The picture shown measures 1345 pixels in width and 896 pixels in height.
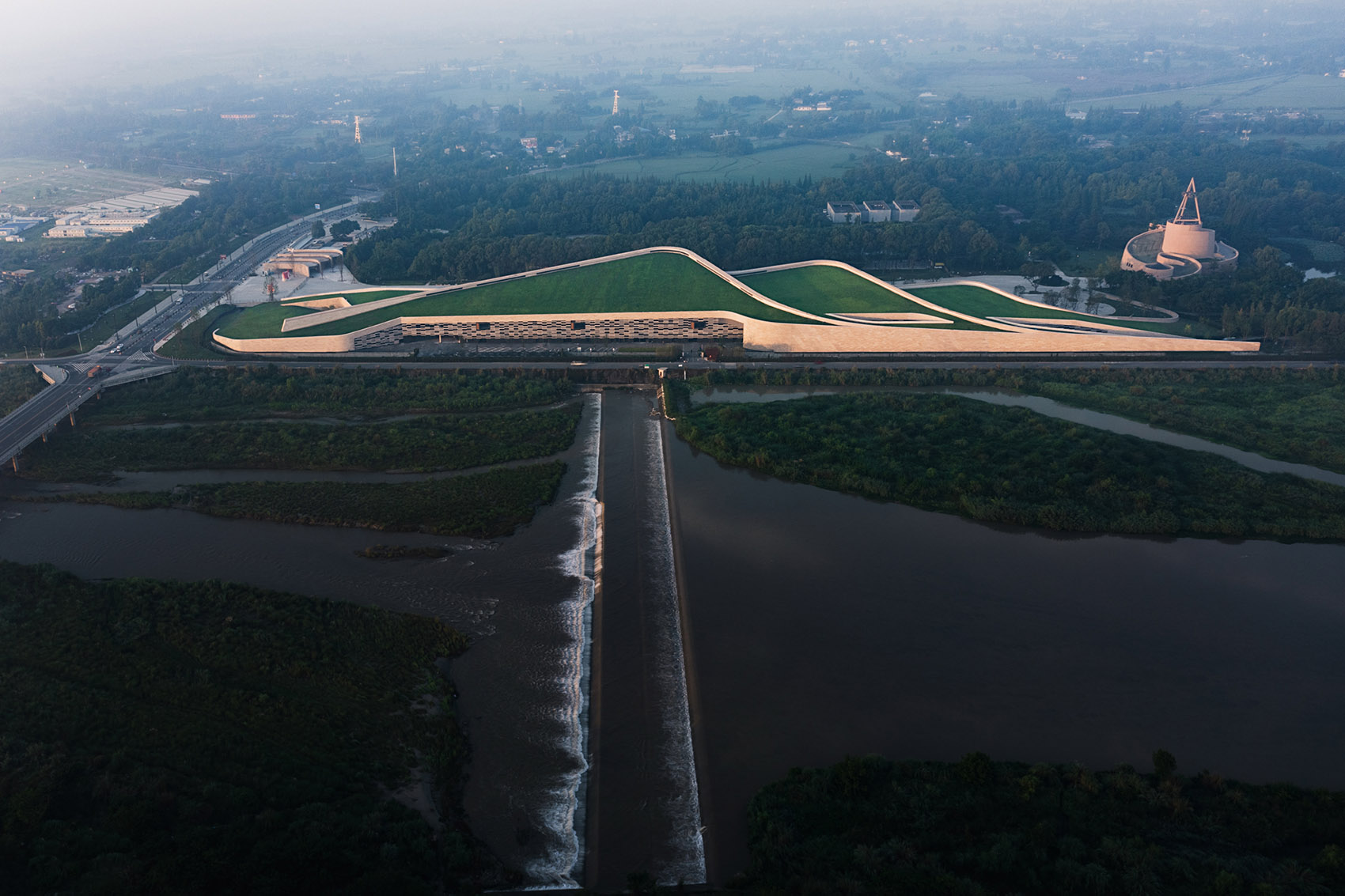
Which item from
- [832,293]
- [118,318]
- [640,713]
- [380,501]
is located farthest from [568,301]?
[640,713]

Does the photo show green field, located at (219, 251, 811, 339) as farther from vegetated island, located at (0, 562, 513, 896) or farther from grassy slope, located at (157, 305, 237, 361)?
vegetated island, located at (0, 562, 513, 896)

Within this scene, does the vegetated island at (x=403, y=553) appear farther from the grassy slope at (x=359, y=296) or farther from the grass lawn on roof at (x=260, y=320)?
the grassy slope at (x=359, y=296)

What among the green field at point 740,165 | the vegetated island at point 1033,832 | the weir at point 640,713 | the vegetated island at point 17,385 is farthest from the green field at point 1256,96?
the vegetated island at point 17,385

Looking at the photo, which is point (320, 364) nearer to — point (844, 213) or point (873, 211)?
point (844, 213)

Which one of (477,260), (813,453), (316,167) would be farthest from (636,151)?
(813,453)

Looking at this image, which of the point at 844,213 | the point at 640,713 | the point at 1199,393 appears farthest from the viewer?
the point at 844,213

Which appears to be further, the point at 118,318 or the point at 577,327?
the point at 118,318
